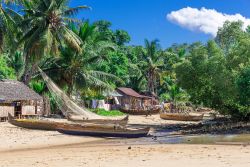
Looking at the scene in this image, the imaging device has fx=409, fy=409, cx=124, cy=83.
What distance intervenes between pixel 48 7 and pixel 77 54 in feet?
16.7

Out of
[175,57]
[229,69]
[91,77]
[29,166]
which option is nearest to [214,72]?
[229,69]

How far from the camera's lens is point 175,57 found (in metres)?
67.2

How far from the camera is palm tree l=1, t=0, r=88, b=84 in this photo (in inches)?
1294

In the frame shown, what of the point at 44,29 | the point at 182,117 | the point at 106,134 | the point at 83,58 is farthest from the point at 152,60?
the point at 106,134

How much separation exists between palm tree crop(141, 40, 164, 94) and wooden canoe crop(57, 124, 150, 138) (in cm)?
3744

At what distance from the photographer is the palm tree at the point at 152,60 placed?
198 ft

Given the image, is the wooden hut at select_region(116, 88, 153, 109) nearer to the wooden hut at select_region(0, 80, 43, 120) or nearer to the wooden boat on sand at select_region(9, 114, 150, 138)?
the wooden hut at select_region(0, 80, 43, 120)

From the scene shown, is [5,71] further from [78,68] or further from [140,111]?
[140,111]

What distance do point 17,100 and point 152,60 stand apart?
33.2 meters

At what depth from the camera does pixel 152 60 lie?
202 feet

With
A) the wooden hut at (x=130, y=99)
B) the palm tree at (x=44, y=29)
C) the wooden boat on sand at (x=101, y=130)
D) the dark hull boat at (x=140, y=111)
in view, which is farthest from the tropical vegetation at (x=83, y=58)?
the wooden hut at (x=130, y=99)

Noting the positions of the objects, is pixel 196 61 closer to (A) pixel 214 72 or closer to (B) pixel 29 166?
(A) pixel 214 72

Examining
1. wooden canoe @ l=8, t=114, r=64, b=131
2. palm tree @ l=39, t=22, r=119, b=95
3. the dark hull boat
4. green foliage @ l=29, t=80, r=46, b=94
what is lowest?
wooden canoe @ l=8, t=114, r=64, b=131

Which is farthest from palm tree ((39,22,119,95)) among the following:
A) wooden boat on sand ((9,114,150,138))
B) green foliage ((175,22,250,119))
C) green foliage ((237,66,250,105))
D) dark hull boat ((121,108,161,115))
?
green foliage ((237,66,250,105))
